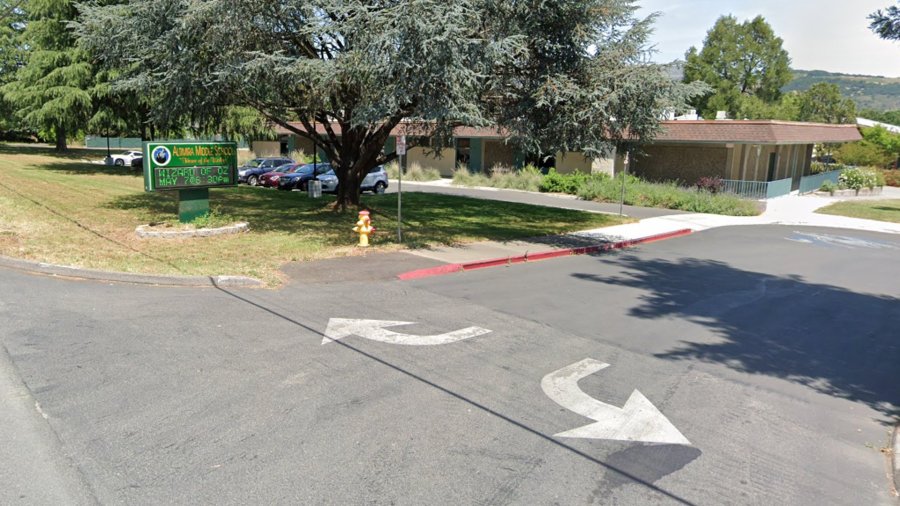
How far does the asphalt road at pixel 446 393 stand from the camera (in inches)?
176

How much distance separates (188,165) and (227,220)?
1813mm

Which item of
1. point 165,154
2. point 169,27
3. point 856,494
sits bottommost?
point 856,494

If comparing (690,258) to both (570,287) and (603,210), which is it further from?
(603,210)

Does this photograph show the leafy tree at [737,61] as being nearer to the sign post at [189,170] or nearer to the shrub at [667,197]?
the shrub at [667,197]

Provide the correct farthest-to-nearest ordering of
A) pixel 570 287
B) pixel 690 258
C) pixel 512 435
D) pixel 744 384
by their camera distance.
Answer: pixel 690 258, pixel 570 287, pixel 744 384, pixel 512 435

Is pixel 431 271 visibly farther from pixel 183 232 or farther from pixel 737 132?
pixel 737 132

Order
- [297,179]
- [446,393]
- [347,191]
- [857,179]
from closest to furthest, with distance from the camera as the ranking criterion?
[446,393]
[347,191]
[297,179]
[857,179]

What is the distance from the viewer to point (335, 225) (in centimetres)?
1691

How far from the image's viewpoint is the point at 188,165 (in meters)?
14.4

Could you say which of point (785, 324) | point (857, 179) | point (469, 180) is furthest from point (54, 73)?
point (857, 179)

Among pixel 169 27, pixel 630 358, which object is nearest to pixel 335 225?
pixel 169 27

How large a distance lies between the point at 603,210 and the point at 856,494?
2159cm

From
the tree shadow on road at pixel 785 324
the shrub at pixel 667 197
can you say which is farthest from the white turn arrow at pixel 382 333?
the shrub at pixel 667 197

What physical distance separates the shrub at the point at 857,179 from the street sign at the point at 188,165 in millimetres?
36394
